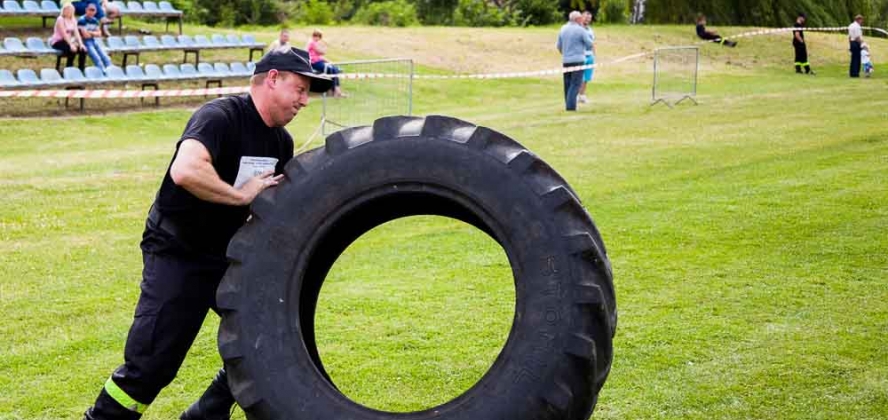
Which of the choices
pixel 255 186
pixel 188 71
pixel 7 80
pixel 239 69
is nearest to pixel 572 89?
pixel 239 69

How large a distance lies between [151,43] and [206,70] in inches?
86.2

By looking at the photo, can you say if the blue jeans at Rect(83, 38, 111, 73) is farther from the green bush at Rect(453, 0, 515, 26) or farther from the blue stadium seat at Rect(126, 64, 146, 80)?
the green bush at Rect(453, 0, 515, 26)

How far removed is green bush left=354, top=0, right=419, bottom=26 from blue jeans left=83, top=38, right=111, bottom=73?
2168 centimetres

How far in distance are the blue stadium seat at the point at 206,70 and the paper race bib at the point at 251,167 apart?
1961 cm

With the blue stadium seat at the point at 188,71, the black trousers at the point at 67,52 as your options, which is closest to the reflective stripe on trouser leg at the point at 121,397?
the black trousers at the point at 67,52

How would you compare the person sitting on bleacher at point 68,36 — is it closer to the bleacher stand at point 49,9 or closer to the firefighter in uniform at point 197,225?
the bleacher stand at point 49,9

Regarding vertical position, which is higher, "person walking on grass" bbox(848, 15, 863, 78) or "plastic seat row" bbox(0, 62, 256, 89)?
"person walking on grass" bbox(848, 15, 863, 78)

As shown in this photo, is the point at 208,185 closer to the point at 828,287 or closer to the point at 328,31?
the point at 828,287

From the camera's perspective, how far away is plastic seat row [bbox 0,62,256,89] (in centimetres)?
2073

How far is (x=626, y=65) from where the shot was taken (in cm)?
3406

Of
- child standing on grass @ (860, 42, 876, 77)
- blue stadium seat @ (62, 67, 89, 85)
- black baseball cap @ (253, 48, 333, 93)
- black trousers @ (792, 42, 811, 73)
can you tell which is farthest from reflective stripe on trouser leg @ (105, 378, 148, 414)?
black trousers @ (792, 42, 811, 73)

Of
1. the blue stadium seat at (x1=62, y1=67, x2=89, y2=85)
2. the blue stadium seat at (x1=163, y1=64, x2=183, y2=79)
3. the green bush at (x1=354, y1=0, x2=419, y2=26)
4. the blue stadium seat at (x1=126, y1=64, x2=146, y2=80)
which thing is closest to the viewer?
the blue stadium seat at (x1=62, y1=67, x2=89, y2=85)

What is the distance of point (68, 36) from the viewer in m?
21.7

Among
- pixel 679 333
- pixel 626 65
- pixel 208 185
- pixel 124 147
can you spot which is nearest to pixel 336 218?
pixel 208 185
